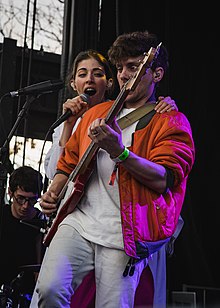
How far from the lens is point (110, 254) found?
7.22 feet

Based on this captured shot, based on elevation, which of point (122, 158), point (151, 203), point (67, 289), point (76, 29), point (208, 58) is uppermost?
point (76, 29)

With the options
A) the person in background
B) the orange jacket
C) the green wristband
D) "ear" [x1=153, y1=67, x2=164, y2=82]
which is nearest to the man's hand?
the orange jacket

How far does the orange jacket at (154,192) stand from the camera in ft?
7.07

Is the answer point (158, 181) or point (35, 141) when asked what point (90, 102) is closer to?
point (158, 181)

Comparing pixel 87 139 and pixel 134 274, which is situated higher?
pixel 87 139

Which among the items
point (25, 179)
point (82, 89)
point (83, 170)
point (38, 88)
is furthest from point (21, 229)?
point (83, 170)

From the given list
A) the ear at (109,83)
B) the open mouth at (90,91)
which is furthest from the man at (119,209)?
the ear at (109,83)

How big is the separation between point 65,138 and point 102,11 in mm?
1296

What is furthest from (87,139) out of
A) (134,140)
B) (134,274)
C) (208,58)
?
(208,58)

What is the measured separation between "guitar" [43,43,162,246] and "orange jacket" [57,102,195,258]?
61 mm

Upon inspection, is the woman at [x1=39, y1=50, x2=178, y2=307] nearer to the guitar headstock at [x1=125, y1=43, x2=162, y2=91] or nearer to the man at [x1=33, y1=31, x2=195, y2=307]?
the man at [x1=33, y1=31, x2=195, y2=307]

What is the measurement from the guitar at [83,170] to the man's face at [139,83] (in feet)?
0.53

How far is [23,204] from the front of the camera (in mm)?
3736

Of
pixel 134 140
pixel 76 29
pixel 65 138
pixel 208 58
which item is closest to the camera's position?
pixel 134 140
